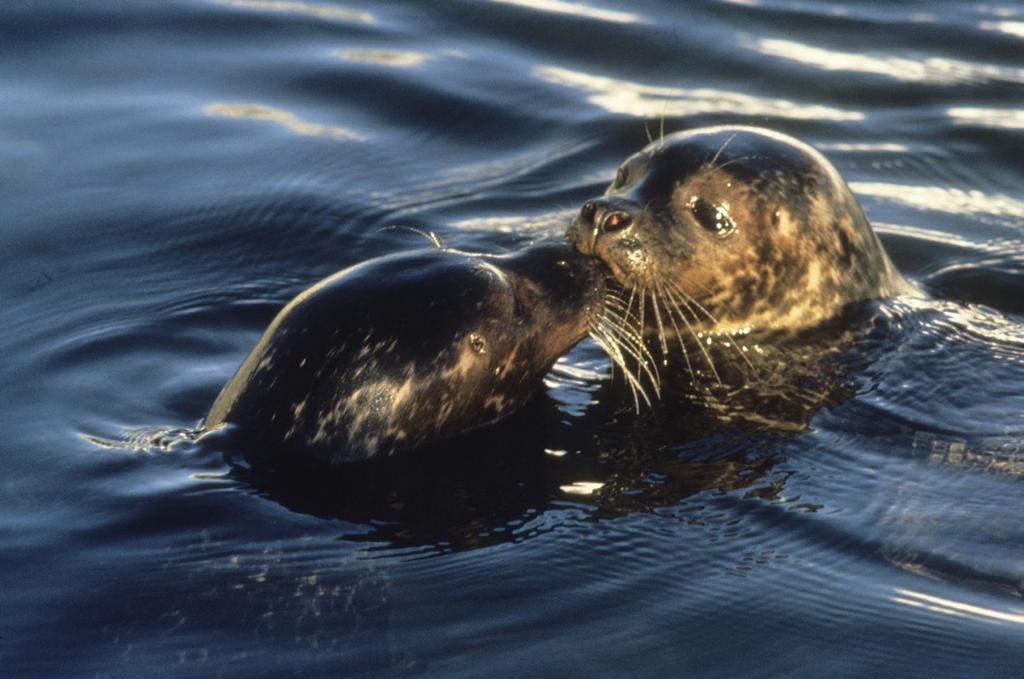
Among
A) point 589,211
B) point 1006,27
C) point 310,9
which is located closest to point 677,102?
point 1006,27

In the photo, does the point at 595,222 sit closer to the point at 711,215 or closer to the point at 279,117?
the point at 711,215

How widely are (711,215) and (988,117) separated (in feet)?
12.5

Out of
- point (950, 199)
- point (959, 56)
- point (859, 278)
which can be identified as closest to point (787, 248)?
point (859, 278)

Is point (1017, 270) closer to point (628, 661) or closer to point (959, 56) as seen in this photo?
point (959, 56)

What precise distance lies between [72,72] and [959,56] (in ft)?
18.1

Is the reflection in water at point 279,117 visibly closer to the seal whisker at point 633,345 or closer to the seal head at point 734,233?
the seal head at point 734,233

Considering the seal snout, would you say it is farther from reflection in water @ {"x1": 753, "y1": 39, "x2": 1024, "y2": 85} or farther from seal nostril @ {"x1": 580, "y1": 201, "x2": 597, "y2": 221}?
reflection in water @ {"x1": 753, "y1": 39, "x2": 1024, "y2": 85}

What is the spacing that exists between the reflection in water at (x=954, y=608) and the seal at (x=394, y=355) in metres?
1.62

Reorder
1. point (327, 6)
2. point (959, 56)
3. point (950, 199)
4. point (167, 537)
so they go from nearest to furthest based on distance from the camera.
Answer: point (167, 537) < point (950, 199) < point (959, 56) < point (327, 6)

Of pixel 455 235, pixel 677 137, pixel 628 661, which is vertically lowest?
pixel 628 661

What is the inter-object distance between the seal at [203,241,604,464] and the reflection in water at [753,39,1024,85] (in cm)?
522

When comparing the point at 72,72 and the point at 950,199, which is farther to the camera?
the point at 72,72

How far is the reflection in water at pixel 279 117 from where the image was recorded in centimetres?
956

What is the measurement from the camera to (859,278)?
7.28 metres
